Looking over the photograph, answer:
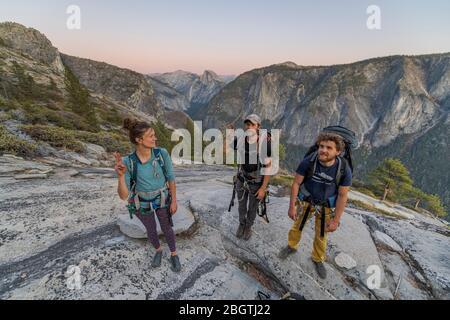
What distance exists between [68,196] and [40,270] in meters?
3.95

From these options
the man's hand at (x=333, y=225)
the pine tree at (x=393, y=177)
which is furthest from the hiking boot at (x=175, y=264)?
the pine tree at (x=393, y=177)

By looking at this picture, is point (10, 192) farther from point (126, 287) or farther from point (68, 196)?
point (126, 287)

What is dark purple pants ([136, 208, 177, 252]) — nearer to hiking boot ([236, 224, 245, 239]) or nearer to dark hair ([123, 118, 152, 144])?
dark hair ([123, 118, 152, 144])

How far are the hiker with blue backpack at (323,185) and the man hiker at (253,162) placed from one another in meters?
0.79

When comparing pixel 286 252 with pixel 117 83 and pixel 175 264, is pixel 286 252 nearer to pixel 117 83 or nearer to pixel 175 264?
pixel 175 264

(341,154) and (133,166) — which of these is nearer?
(133,166)

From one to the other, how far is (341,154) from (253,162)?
1800 mm

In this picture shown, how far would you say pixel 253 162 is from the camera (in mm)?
5340

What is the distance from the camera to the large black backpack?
4.42 meters

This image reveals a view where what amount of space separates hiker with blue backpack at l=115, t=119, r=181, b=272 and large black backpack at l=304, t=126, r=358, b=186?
105 inches

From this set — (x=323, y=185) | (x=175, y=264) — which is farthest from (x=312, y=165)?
(x=175, y=264)
